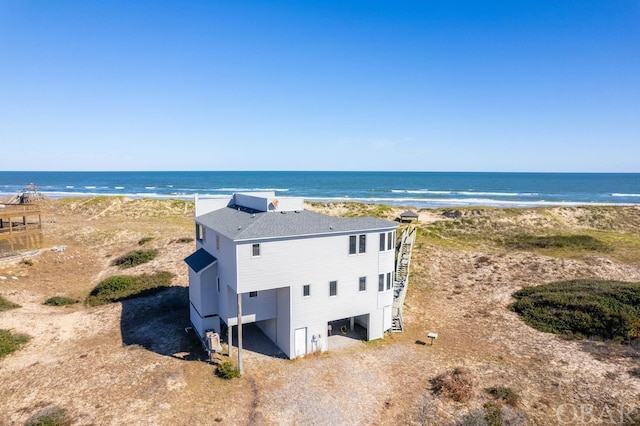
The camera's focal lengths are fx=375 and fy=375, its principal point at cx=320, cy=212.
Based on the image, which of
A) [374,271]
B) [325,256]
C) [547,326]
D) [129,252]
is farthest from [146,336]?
[547,326]

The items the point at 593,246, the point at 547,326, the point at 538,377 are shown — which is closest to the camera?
the point at 538,377

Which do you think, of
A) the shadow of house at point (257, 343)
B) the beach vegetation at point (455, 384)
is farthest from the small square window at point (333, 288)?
the beach vegetation at point (455, 384)

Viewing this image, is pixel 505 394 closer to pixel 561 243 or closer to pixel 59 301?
pixel 59 301

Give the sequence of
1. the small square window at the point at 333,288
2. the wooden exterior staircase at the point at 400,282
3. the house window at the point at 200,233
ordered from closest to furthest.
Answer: the small square window at the point at 333,288 → the wooden exterior staircase at the point at 400,282 → the house window at the point at 200,233

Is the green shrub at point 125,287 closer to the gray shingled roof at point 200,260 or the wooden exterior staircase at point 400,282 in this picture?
the gray shingled roof at point 200,260

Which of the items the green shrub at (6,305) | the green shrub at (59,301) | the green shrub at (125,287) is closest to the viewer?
the green shrub at (6,305)

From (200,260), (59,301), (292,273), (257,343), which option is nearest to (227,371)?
(257,343)

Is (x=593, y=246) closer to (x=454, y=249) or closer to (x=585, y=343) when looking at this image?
(x=454, y=249)
